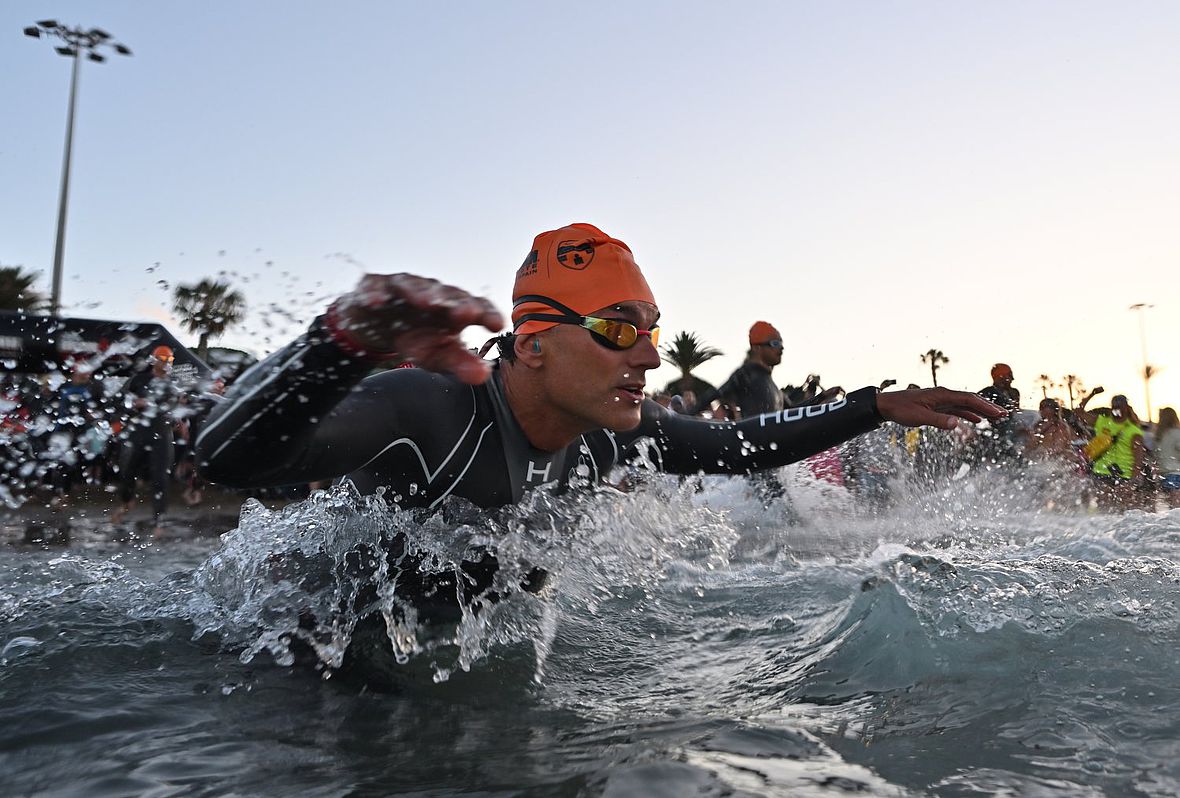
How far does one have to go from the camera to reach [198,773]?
1.68 meters

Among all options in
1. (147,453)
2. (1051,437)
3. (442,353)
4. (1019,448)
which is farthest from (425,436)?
(1051,437)

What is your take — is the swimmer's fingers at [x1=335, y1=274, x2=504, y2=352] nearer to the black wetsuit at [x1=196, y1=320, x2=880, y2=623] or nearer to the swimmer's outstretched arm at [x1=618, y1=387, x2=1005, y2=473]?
the black wetsuit at [x1=196, y1=320, x2=880, y2=623]

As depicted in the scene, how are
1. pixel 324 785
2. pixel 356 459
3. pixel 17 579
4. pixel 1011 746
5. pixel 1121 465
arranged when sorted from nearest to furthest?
1. pixel 324 785
2. pixel 1011 746
3. pixel 356 459
4. pixel 17 579
5. pixel 1121 465

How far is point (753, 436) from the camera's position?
330cm

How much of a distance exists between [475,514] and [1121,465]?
349 inches

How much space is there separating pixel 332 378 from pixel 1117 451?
969 cm

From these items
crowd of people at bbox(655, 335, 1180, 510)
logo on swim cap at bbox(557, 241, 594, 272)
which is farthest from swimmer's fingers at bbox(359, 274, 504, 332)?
crowd of people at bbox(655, 335, 1180, 510)

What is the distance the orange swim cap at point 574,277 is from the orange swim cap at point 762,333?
5.51 meters

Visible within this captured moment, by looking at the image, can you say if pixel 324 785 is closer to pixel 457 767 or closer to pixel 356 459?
pixel 457 767

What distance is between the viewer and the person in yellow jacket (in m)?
9.11

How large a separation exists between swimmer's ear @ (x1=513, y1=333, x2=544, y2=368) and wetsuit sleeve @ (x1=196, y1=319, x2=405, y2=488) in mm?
861

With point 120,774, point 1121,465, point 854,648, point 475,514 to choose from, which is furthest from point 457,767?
point 1121,465

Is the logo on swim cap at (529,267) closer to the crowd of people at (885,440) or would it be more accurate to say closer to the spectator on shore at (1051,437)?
the crowd of people at (885,440)

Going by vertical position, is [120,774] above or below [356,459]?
below
